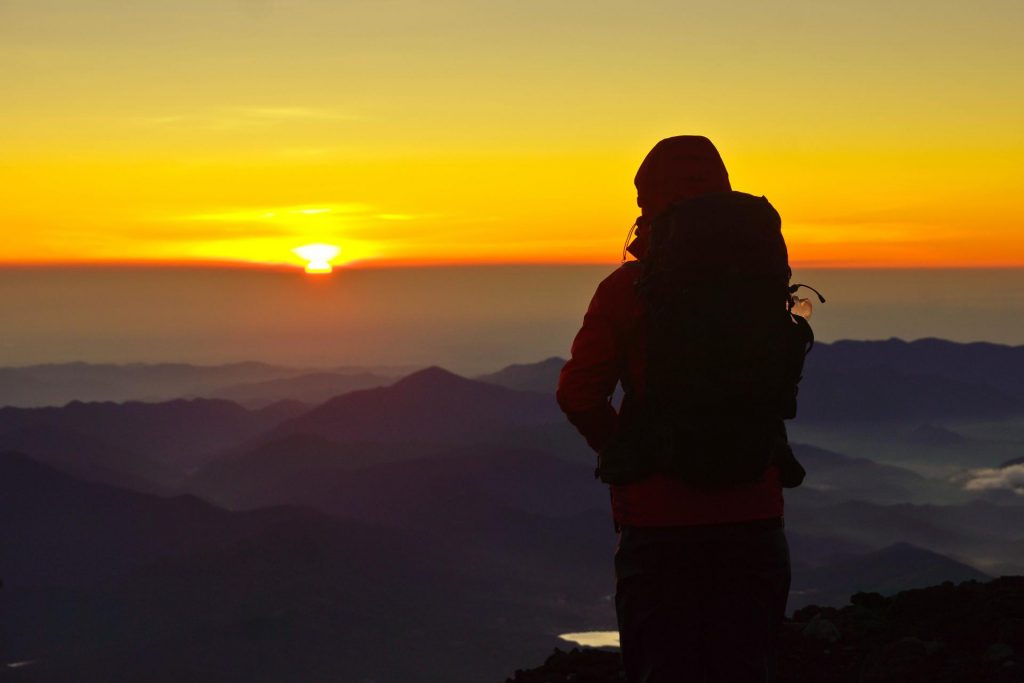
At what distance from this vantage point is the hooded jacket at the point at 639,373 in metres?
6.02

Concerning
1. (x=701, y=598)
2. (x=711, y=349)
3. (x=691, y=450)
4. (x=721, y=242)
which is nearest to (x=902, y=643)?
(x=701, y=598)

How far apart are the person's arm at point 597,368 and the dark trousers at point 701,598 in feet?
1.91

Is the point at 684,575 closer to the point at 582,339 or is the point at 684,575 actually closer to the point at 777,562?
the point at 777,562

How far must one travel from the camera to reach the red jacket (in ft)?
19.7

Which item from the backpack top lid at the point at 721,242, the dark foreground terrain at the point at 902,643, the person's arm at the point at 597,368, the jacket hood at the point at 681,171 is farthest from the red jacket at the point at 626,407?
the dark foreground terrain at the point at 902,643

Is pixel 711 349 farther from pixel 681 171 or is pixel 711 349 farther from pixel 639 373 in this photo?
pixel 681 171

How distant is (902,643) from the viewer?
1020 cm

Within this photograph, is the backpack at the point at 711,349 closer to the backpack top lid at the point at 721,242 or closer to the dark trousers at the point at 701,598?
the backpack top lid at the point at 721,242

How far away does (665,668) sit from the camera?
6.09 m

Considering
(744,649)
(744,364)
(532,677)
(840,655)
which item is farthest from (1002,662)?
(744,364)

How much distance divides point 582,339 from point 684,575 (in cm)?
127

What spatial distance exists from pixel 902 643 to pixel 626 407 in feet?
17.3

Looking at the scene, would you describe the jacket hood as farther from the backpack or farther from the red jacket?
the red jacket

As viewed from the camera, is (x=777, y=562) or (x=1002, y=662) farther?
(x=1002, y=662)
